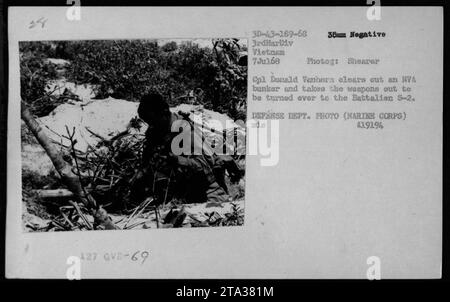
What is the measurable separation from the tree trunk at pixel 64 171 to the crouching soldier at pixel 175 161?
0.11 meters

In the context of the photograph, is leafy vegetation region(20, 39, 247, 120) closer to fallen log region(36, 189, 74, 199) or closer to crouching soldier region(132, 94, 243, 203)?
crouching soldier region(132, 94, 243, 203)

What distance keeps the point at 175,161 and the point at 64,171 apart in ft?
0.76

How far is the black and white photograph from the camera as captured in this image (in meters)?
0.90

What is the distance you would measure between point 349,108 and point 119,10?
1.71 feet

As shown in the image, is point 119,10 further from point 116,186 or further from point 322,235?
point 322,235

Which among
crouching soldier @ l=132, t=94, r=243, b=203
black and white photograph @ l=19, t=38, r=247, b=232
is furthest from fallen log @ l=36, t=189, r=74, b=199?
crouching soldier @ l=132, t=94, r=243, b=203

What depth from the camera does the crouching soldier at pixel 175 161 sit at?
0.90 metres

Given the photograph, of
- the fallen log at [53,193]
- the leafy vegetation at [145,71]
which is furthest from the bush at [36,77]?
the fallen log at [53,193]

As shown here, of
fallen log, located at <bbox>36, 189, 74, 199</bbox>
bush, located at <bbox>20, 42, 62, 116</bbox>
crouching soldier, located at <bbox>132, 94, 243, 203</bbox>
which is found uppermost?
bush, located at <bbox>20, 42, 62, 116</bbox>

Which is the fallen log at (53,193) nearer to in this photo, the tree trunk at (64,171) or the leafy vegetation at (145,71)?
the tree trunk at (64,171)

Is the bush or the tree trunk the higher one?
the bush

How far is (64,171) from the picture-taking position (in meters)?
0.90

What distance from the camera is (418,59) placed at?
91 cm
